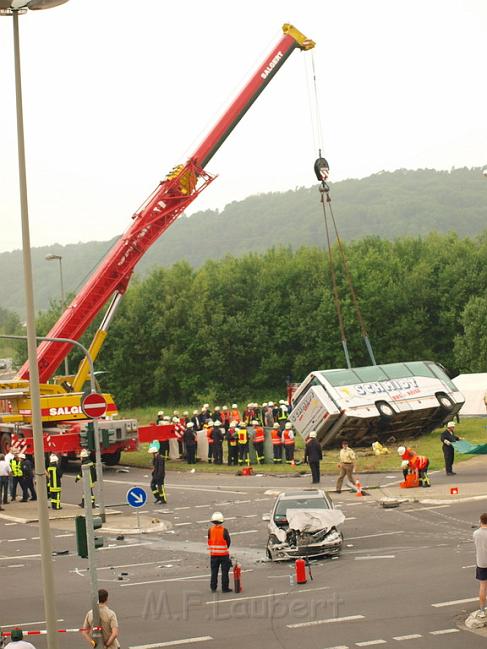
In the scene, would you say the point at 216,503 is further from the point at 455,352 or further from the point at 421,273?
the point at 421,273

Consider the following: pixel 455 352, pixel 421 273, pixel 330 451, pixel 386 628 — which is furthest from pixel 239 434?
pixel 421 273

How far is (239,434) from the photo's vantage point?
36500 mm

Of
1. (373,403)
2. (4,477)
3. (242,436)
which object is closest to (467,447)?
(373,403)

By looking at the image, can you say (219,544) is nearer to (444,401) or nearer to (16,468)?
(16,468)

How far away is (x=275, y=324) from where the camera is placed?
73375 mm

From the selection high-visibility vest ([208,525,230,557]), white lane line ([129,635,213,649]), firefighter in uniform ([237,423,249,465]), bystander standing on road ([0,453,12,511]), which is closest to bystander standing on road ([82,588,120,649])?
white lane line ([129,635,213,649])

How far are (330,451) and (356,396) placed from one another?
266 cm

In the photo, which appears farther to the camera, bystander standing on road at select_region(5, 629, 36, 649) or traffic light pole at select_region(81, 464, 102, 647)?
traffic light pole at select_region(81, 464, 102, 647)

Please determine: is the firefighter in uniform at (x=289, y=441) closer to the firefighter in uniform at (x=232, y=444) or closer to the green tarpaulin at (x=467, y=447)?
the firefighter in uniform at (x=232, y=444)

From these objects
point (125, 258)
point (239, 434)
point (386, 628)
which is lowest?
point (386, 628)

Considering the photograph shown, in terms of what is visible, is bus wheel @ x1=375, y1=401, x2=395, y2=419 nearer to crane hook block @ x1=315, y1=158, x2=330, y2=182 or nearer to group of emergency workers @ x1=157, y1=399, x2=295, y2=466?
group of emergency workers @ x1=157, y1=399, x2=295, y2=466

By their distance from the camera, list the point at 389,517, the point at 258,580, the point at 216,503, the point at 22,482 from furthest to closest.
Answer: the point at 22,482, the point at 216,503, the point at 389,517, the point at 258,580

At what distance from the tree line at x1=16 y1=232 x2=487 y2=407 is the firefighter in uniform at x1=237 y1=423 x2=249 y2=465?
33668 mm

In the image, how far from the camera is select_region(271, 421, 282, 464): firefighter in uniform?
3641 centimetres
